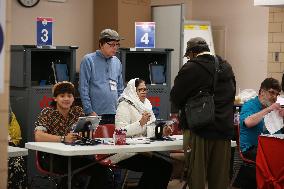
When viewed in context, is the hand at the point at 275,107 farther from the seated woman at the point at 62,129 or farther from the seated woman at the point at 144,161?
the seated woman at the point at 62,129

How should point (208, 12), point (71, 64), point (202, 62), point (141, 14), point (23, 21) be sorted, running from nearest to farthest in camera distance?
point (202, 62)
point (71, 64)
point (23, 21)
point (141, 14)
point (208, 12)

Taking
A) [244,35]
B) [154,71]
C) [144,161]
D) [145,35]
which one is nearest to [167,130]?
[144,161]

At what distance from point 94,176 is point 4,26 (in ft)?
9.93

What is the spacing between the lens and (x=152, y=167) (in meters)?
5.70

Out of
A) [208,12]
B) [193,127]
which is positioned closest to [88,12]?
[208,12]

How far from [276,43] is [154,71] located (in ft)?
7.65

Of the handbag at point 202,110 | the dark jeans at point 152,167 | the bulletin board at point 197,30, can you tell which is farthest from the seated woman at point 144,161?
the bulletin board at point 197,30

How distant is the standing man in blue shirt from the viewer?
6.41 meters

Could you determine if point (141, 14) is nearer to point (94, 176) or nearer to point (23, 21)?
point (23, 21)

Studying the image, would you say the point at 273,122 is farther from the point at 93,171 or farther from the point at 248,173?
the point at 93,171

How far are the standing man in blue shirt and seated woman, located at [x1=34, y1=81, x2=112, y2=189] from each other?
903 millimetres

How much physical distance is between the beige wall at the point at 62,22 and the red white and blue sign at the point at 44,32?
4.84ft

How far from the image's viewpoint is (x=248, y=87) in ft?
31.5

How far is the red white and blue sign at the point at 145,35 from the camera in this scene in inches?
290
